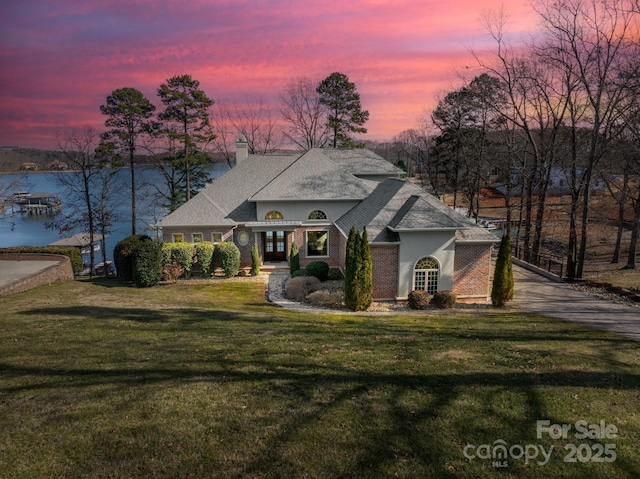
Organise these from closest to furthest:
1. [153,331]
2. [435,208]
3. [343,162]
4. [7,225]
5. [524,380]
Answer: [524,380], [153,331], [435,208], [343,162], [7,225]

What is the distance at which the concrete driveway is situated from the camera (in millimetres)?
14673

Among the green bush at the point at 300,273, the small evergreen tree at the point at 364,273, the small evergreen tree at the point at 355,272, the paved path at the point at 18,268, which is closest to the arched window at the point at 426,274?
the small evergreen tree at the point at 364,273

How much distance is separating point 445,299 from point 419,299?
1186mm

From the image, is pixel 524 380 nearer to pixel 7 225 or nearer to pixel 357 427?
pixel 357 427

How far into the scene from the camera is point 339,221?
999 inches

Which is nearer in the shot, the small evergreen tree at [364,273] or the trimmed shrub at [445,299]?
the small evergreen tree at [364,273]

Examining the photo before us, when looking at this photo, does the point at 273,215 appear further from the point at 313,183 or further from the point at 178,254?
the point at 178,254

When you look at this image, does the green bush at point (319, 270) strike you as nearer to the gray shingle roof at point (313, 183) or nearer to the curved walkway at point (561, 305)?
the curved walkway at point (561, 305)

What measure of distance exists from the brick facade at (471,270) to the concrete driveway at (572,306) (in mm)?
1751

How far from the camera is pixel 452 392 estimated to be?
846 cm

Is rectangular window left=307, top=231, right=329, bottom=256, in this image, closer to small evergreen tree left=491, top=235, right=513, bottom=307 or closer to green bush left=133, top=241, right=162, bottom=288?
green bush left=133, top=241, right=162, bottom=288

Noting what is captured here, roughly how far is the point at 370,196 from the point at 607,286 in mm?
13484

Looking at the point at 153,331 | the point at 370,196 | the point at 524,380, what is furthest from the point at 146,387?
the point at 370,196

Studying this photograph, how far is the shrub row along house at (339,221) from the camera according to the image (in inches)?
749
